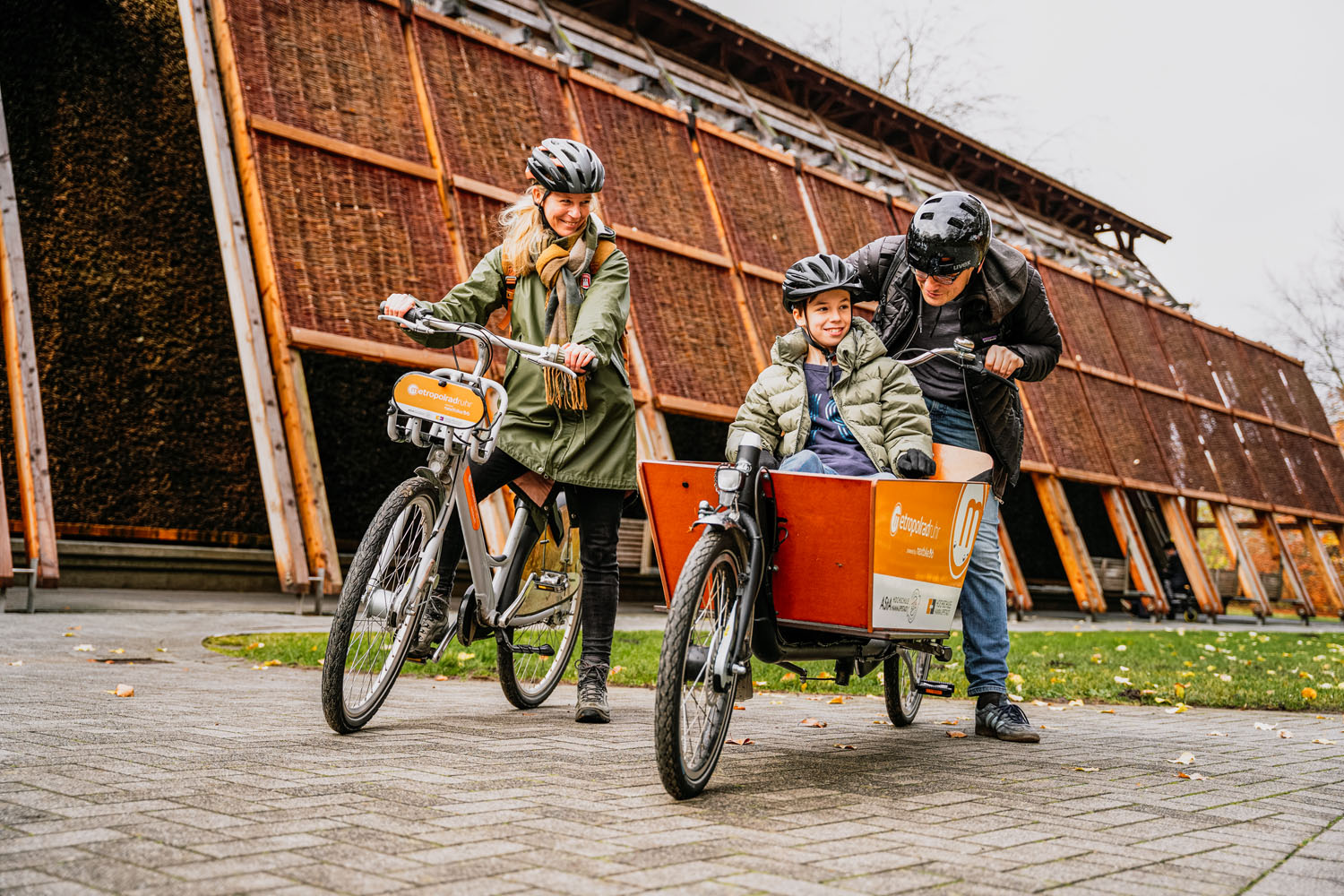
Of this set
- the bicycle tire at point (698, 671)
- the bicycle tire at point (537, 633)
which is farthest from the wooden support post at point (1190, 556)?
the bicycle tire at point (698, 671)

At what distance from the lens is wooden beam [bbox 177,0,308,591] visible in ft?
26.3

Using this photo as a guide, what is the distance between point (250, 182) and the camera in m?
8.55

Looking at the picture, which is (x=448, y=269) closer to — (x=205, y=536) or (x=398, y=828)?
(x=205, y=536)

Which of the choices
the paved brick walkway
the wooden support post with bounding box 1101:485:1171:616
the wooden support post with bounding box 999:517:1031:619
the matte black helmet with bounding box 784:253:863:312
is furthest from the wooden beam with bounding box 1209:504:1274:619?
the matte black helmet with bounding box 784:253:863:312

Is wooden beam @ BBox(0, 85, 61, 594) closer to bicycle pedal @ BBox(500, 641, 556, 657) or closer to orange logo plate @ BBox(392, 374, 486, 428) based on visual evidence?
bicycle pedal @ BBox(500, 641, 556, 657)

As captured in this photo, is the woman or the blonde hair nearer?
the woman

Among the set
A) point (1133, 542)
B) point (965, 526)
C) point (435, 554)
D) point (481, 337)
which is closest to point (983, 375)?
point (965, 526)

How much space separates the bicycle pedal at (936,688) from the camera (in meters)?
4.02

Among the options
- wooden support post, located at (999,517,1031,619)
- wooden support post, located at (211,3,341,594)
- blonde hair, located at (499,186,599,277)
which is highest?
wooden support post, located at (211,3,341,594)

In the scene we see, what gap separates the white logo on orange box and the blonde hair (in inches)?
66.9

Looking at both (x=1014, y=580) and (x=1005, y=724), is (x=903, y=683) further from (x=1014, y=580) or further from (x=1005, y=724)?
(x=1014, y=580)

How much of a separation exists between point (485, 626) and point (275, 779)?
1330 mm

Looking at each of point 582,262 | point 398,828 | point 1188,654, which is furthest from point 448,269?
point 398,828

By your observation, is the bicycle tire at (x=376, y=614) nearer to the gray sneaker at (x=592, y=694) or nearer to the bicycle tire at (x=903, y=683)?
the gray sneaker at (x=592, y=694)
